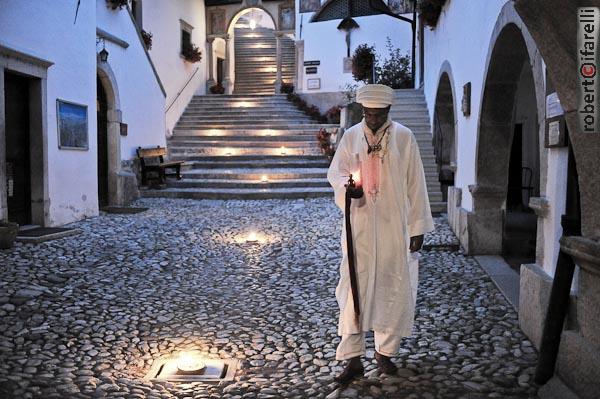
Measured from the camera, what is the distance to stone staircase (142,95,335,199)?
13.1 meters

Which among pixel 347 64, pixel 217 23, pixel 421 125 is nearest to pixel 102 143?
pixel 421 125

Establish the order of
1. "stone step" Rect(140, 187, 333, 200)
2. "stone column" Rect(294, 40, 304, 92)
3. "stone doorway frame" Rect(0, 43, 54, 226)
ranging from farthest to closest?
"stone column" Rect(294, 40, 304, 92)
"stone step" Rect(140, 187, 333, 200)
"stone doorway frame" Rect(0, 43, 54, 226)

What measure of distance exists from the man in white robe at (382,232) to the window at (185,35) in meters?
16.9

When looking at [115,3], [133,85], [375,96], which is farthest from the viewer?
[133,85]

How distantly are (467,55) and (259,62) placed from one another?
62.1 feet

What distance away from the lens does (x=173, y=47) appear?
1819 cm

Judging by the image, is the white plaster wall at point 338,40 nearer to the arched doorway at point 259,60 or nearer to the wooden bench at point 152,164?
the arched doorway at point 259,60

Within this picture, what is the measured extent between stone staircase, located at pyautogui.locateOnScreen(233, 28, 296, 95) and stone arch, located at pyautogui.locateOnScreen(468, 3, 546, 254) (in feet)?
57.9

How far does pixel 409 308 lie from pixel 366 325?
0.25 m

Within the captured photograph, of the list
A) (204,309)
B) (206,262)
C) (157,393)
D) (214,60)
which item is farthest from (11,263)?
(214,60)

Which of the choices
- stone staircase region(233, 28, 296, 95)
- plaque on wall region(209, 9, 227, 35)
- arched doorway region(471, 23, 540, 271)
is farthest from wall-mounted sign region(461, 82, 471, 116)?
stone staircase region(233, 28, 296, 95)

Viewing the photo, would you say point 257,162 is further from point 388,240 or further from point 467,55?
point 388,240

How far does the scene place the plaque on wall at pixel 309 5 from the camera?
65.9 feet

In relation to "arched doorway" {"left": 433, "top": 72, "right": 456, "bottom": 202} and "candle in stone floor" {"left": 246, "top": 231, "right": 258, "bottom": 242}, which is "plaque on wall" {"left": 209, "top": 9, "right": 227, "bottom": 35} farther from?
"candle in stone floor" {"left": 246, "top": 231, "right": 258, "bottom": 242}
